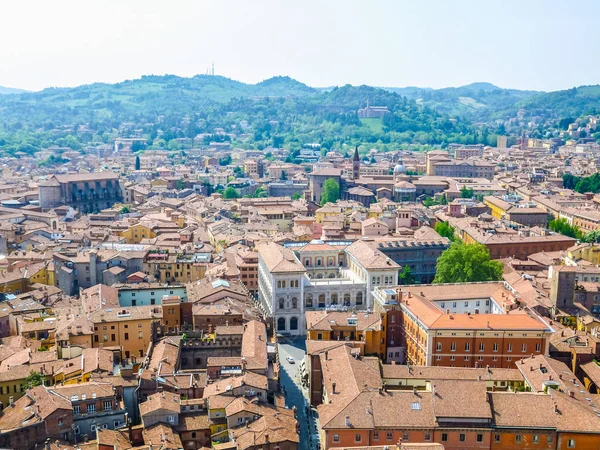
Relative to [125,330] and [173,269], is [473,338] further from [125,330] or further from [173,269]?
[173,269]

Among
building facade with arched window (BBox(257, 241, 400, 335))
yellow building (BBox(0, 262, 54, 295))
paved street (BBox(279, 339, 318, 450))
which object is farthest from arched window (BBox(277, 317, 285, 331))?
yellow building (BBox(0, 262, 54, 295))

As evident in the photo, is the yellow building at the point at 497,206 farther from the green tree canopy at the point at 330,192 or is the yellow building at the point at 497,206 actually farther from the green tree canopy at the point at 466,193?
the green tree canopy at the point at 330,192

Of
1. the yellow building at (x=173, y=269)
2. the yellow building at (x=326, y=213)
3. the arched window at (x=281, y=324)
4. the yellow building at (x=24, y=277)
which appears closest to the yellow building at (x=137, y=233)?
the yellow building at (x=173, y=269)

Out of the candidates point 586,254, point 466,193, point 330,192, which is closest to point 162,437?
point 586,254

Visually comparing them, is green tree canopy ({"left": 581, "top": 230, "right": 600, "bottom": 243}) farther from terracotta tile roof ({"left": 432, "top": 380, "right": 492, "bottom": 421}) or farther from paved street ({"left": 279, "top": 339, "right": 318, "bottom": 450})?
terracotta tile roof ({"left": 432, "top": 380, "right": 492, "bottom": 421})

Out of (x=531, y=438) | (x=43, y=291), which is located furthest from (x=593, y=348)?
→ (x=43, y=291)

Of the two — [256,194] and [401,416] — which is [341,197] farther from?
[401,416]

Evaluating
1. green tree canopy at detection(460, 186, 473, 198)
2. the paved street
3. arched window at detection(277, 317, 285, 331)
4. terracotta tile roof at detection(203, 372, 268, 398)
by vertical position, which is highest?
green tree canopy at detection(460, 186, 473, 198)
